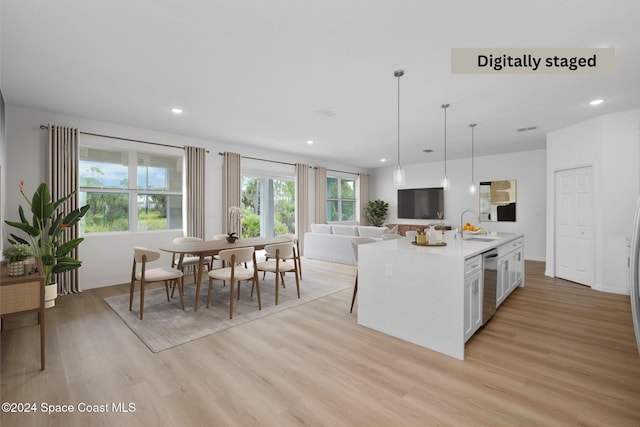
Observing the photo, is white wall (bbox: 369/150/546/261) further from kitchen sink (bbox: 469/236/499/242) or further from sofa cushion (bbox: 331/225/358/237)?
kitchen sink (bbox: 469/236/499/242)

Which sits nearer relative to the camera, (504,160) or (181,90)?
(181,90)

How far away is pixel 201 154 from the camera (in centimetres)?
566

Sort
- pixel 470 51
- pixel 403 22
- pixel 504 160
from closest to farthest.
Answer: pixel 403 22, pixel 470 51, pixel 504 160

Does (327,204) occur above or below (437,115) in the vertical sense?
below

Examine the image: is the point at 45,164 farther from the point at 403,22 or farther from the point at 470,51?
the point at 470,51

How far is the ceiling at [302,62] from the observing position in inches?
81.0

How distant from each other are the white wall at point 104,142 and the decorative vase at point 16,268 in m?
2.01

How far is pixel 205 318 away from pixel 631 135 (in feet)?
21.2

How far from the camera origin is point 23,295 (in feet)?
7.16

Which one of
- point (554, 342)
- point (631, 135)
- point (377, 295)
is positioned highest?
point (631, 135)

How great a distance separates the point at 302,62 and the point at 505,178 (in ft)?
22.5

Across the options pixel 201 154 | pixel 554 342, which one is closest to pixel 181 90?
pixel 201 154

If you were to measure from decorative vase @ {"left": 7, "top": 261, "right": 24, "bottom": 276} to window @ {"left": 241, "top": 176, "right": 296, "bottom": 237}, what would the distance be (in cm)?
462

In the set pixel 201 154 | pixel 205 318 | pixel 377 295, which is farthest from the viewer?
pixel 201 154
